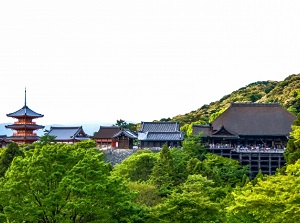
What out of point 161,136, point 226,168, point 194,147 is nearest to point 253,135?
point 194,147

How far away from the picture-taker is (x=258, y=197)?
18.7 meters

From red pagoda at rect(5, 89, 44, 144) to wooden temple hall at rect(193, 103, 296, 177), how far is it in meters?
20.5

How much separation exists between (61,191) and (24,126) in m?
43.8

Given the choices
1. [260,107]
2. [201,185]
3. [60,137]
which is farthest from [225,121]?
[201,185]

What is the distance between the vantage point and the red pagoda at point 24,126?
63.0 meters

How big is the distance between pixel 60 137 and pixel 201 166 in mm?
24668

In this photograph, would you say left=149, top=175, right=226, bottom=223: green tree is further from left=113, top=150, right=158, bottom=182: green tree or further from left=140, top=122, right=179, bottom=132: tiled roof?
left=140, top=122, right=179, bottom=132: tiled roof

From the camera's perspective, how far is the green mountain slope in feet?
295

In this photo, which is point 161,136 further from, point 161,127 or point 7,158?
point 7,158

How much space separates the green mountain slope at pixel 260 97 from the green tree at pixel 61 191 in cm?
5931

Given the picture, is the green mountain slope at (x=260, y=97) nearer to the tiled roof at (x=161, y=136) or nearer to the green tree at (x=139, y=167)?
the tiled roof at (x=161, y=136)

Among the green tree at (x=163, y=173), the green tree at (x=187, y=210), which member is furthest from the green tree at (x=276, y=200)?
the green tree at (x=163, y=173)

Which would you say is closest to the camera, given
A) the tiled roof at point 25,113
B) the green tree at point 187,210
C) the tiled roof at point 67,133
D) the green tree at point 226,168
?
the green tree at point 187,210

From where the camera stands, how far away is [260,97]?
4449 inches
